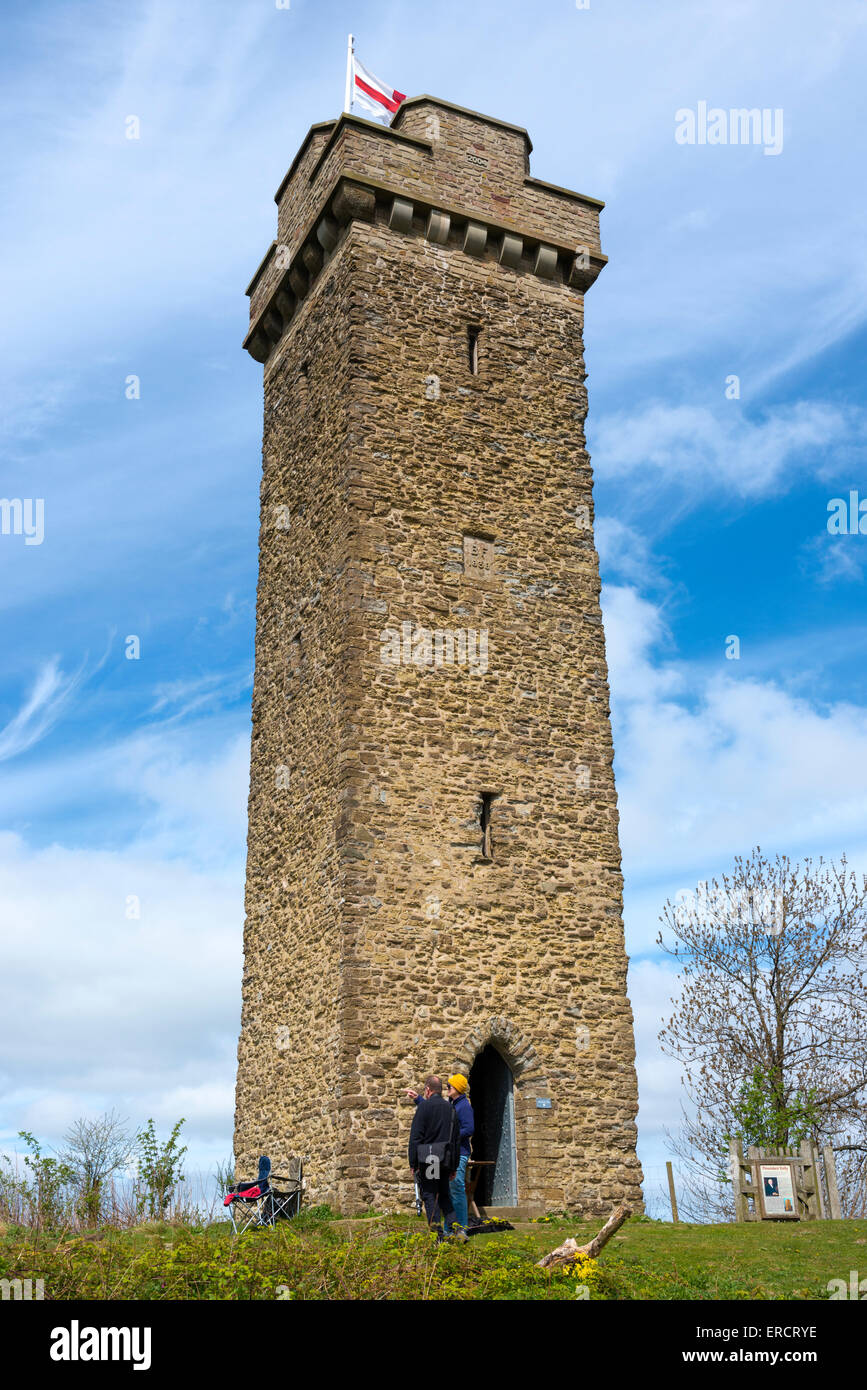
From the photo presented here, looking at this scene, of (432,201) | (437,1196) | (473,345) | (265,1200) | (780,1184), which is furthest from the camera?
(473,345)

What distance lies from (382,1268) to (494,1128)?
611 cm

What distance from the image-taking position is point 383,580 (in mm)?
14172

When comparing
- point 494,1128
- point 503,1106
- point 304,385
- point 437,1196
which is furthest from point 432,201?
point 437,1196

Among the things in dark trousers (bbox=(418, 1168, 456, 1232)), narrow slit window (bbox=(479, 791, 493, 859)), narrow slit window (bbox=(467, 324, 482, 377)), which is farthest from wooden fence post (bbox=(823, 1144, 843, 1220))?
narrow slit window (bbox=(467, 324, 482, 377))

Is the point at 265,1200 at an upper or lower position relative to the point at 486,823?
lower

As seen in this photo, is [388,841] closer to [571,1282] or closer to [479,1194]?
[479,1194]

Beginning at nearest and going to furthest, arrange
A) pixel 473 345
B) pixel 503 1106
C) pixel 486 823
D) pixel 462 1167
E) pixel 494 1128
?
pixel 462 1167 → pixel 503 1106 → pixel 494 1128 → pixel 486 823 → pixel 473 345

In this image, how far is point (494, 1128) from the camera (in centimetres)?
1341

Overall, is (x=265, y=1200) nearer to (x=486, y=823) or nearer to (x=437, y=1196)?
(x=437, y=1196)

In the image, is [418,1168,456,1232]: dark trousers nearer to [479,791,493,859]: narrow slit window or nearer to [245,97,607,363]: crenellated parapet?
[479,791,493,859]: narrow slit window

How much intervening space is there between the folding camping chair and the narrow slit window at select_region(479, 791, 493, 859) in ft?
12.9

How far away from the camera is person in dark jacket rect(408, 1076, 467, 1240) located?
32.0 ft

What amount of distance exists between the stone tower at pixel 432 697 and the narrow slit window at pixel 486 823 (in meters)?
0.04
